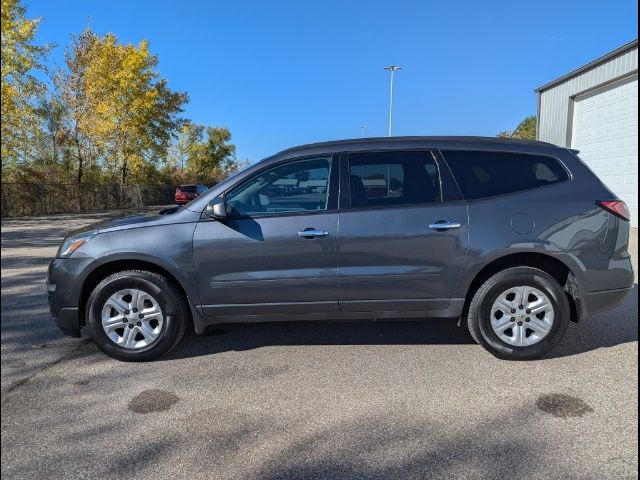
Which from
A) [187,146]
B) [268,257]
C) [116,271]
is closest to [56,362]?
[116,271]

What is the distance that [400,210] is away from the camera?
3867mm

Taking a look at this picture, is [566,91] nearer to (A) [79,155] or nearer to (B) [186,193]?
(B) [186,193]

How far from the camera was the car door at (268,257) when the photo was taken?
3809 mm

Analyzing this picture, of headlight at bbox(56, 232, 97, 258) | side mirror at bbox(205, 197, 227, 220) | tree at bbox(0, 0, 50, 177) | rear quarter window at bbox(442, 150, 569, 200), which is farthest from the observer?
rear quarter window at bbox(442, 150, 569, 200)

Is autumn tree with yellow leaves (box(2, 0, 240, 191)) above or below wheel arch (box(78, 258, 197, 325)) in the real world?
above

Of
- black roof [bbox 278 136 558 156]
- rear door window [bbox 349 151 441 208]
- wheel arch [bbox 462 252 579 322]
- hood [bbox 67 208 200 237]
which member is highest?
black roof [bbox 278 136 558 156]

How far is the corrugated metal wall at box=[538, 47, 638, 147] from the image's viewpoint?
1405 cm

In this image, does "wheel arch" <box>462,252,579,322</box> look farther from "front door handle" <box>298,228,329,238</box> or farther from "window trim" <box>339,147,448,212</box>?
"front door handle" <box>298,228,329,238</box>

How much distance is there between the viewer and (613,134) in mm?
14891

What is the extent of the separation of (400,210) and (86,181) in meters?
26.2

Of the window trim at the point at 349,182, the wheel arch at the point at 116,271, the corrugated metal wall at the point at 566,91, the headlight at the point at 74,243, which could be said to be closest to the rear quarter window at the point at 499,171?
the window trim at the point at 349,182

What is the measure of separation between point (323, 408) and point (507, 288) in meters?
1.88

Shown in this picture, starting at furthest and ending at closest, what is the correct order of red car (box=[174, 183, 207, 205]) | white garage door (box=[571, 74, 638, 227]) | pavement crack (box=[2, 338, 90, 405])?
red car (box=[174, 183, 207, 205]) → white garage door (box=[571, 74, 638, 227]) → pavement crack (box=[2, 338, 90, 405])

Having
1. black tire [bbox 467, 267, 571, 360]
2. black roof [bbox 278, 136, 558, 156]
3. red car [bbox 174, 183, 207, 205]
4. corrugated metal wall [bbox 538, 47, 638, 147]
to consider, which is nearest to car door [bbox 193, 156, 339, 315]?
black roof [bbox 278, 136, 558, 156]
